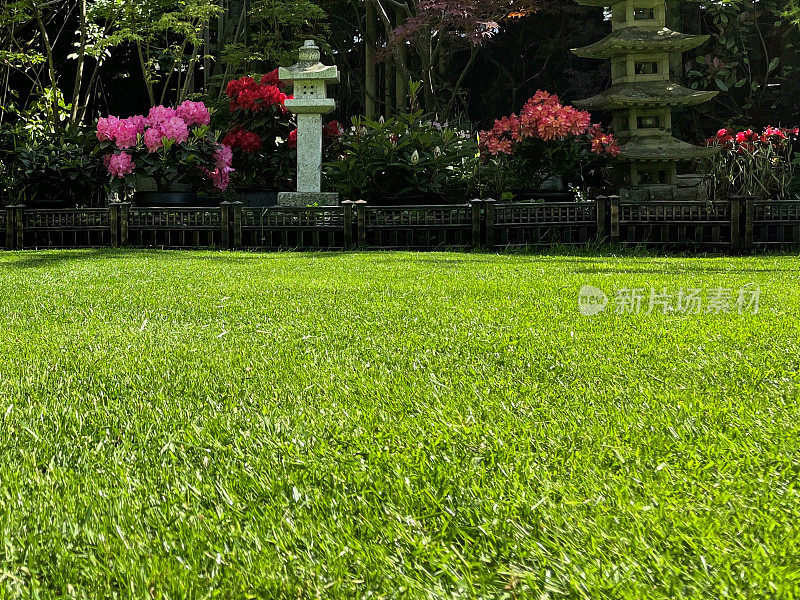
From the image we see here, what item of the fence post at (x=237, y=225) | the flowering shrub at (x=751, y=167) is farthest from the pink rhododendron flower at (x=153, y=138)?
the flowering shrub at (x=751, y=167)

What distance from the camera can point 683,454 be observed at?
1.71m

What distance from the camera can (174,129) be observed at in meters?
11.4

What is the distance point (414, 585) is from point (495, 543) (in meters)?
0.20

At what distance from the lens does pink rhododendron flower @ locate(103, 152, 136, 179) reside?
36.7ft

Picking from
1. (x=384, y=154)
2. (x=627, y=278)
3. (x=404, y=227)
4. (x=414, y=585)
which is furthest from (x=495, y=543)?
(x=384, y=154)

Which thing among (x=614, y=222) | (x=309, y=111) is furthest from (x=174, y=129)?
(x=614, y=222)

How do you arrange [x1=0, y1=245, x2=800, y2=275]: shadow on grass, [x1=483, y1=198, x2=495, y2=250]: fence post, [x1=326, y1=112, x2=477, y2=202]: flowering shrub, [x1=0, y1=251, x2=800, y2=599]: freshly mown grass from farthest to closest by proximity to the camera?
[x1=326, y1=112, x2=477, y2=202]: flowering shrub < [x1=483, y1=198, x2=495, y2=250]: fence post < [x1=0, y1=245, x2=800, y2=275]: shadow on grass < [x1=0, y1=251, x2=800, y2=599]: freshly mown grass

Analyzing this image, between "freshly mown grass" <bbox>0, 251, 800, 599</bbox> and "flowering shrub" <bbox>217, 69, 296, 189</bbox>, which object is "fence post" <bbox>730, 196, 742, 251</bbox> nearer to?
"flowering shrub" <bbox>217, 69, 296, 189</bbox>

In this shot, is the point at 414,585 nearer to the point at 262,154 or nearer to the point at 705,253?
the point at 705,253

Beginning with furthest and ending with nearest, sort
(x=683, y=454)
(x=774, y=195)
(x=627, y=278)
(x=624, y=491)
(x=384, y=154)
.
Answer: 1. (x=774, y=195)
2. (x=384, y=154)
3. (x=627, y=278)
4. (x=683, y=454)
5. (x=624, y=491)

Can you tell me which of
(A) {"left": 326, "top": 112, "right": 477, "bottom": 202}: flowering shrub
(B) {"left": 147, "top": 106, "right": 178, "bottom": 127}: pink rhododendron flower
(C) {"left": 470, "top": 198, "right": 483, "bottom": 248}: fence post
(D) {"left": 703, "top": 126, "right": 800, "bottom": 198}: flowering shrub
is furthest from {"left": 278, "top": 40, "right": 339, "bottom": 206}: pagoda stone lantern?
(D) {"left": 703, "top": 126, "right": 800, "bottom": 198}: flowering shrub

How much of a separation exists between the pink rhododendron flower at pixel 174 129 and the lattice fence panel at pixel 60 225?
1.63 metres

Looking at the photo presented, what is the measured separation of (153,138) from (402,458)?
1042 centimetres

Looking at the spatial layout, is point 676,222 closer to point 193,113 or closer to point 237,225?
point 237,225
